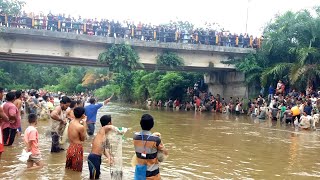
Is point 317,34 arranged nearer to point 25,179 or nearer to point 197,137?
point 197,137

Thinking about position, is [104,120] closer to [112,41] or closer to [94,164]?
[94,164]

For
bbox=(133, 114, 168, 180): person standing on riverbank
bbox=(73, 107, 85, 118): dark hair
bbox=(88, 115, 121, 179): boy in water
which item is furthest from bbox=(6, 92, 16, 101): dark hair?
bbox=(133, 114, 168, 180): person standing on riverbank

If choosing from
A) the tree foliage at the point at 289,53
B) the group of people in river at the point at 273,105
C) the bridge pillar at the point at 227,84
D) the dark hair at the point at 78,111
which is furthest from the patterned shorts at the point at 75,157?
the bridge pillar at the point at 227,84

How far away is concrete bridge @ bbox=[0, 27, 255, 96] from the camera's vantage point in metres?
23.2

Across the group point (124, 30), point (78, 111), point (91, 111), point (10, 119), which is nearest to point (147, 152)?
point (78, 111)

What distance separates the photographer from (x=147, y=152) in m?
4.93

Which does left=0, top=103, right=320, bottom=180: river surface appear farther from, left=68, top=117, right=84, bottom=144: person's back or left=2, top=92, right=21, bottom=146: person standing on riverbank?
left=68, top=117, right=84, bottom=144: person's back

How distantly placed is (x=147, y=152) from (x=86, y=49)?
2128cm

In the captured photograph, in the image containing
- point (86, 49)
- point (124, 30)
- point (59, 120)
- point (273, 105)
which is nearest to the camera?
point (59, 120)

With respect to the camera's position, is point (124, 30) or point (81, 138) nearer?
point (81, 138)

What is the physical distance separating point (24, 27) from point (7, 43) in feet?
4.85

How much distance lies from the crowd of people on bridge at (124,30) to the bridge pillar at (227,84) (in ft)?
10.5

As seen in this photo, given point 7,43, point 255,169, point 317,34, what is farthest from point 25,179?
point 317,34

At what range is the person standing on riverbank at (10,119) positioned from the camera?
350 inches
